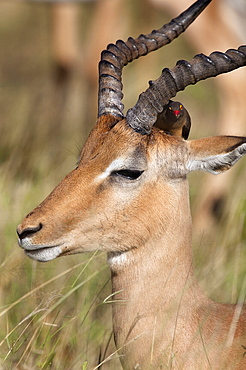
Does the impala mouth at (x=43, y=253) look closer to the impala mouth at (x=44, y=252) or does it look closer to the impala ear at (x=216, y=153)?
the impala mouth at (x=44, y=252)

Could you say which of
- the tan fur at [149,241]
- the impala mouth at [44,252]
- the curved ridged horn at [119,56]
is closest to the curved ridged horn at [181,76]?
the tan fur at [149,241]

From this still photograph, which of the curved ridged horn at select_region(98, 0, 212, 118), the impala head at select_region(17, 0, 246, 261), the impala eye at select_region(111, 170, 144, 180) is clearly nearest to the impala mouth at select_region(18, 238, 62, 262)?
the impala head at select_region(17, 0, 246, 261)

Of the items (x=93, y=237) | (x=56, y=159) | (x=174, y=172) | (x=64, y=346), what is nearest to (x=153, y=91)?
(x=174, y=172)

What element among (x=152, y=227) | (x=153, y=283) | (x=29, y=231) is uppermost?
(x=29, y=231)

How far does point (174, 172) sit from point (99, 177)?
16.8 inches

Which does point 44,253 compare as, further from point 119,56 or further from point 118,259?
point 119,56

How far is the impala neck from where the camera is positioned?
12.3 feet

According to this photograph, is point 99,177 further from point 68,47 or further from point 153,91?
point 68,47

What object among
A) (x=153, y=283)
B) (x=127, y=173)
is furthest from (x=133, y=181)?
(x=153, y=283)

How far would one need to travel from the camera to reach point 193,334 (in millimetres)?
3727

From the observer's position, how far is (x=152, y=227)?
12.3 feet

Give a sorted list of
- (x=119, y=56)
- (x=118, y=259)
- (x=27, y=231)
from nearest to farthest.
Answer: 1. (x=27, y=231)
2. (x=118, y=259)
3. (x=119, y=56)

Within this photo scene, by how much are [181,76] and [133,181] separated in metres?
0.62

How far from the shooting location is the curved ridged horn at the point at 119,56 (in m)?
4.15
